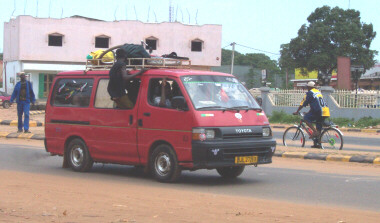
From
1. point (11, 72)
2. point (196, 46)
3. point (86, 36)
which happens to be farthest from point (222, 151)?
point (11, 72)

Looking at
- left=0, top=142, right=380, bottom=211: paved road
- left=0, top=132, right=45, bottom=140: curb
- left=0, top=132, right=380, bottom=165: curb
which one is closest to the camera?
left=0, top=142, right=380, bottom=211: paved road

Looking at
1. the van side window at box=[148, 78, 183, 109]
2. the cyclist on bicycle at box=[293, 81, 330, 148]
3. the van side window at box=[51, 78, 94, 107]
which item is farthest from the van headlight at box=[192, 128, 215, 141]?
the cyclist on bicycle at box=[293, 81, 330, 148]

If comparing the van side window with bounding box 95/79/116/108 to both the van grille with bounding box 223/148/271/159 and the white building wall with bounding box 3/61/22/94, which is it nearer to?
the van grille with bounding box 223/148/271/159

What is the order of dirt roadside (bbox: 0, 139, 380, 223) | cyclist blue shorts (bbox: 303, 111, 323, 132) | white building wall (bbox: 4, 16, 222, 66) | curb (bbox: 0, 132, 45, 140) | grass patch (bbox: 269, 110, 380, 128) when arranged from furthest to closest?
white building wall (bbox: 4, 16, 222, 66)
grass patch (bbox: 269, 110, 380, 128)
curb (bbox: 0, 132, 45, 140)
cyclist blue shorts (bbox: 303, 111, 323, 132)
dirt roadside (bbox: 0, 139, 380, 223)

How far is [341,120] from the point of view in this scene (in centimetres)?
3184

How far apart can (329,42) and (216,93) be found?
5575cm

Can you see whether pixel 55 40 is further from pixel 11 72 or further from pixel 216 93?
pixel 216 93

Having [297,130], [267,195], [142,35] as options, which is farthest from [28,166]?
[142,35]

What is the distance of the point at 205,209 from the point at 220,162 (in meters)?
2.04

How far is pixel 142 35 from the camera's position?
60.5 m

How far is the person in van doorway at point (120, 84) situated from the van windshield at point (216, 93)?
1073 mm

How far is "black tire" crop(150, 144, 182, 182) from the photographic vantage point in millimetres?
9966

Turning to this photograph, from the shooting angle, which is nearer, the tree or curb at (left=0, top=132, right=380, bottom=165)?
curb at (left=0, top=132, right=380, bottom=165)

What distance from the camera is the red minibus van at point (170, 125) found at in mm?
9719
